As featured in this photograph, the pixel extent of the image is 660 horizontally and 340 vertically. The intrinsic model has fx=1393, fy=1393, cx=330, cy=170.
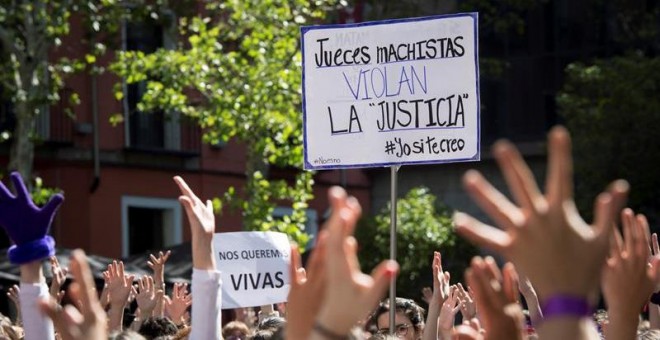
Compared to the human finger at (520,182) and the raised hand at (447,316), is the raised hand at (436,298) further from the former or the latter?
the human finger at (520,182)

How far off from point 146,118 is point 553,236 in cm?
2003

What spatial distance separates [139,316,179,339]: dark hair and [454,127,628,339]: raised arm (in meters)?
3.61

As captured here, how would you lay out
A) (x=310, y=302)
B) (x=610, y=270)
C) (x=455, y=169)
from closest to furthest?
(x=310, y=302), (x=610, y=270), (x=455, y=169)

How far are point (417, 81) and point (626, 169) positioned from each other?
45.6 ft

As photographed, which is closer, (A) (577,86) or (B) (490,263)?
(B) (490,263)

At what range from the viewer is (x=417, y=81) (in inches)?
268

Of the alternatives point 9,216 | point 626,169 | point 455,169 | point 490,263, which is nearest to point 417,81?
point 9,216

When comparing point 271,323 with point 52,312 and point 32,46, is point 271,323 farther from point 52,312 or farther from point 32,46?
point 32,46

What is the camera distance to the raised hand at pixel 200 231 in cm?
403

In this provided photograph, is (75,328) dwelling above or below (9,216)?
below

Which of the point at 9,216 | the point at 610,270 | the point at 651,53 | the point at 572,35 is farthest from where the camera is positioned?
the point at 572,35

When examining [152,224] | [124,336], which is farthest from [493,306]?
[152,224]

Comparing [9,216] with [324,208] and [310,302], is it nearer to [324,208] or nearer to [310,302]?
[310,302]

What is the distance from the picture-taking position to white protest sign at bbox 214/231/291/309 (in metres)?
7.74
